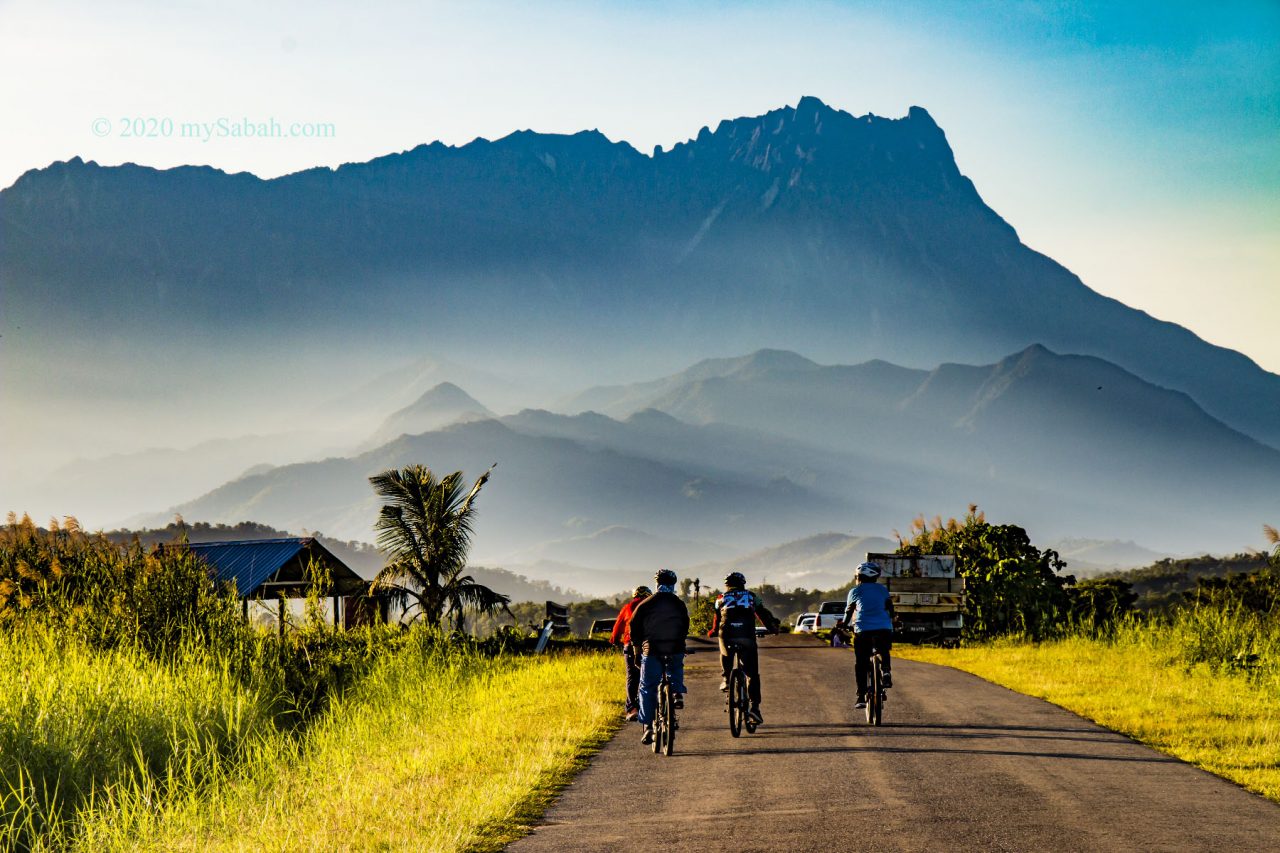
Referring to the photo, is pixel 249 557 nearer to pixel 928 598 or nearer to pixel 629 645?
pixel 928 598

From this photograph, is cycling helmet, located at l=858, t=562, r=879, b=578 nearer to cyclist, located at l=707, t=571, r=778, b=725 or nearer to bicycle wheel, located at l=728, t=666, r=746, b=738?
cyclist, located at l=707, t=571, r=778, b=725

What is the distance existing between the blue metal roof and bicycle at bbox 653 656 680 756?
27814 millimetres

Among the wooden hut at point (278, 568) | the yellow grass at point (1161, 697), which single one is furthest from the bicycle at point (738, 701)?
the wooden hut at point (278, 568)

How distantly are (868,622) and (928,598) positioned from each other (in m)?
18.9

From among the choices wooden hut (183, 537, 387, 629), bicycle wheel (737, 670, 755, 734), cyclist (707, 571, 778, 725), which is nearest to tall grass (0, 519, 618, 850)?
bicycle wheel (737, 670, 755, 734)

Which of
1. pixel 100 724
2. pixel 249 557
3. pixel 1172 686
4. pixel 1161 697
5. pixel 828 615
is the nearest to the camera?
pixel 100 724

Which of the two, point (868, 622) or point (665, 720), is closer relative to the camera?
point (665, 720)

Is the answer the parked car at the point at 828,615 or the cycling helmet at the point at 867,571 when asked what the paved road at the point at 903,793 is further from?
the parked car at the point at 828,615

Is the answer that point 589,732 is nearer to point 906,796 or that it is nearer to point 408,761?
point 408,761

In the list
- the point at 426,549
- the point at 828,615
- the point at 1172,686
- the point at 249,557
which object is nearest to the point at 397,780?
the point at 1172,686

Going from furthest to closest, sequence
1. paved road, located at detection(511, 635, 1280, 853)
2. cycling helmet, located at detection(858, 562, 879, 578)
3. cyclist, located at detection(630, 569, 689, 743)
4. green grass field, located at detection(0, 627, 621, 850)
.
→ cycling helmet, located at detection(858, 562, 879, 578), cyclist, located at detection(630, 569, 689, 743), green grass field, located at detection(0, 627, 621, 850), paved road, located at detection(511, 635, 1280, 853)

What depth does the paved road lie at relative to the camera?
9820mm

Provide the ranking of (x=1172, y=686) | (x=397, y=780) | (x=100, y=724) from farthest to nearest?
(x=1172, y=686) → (x=100, y=724) → (x=397, y=780)

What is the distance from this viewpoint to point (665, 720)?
14180 millimetres
